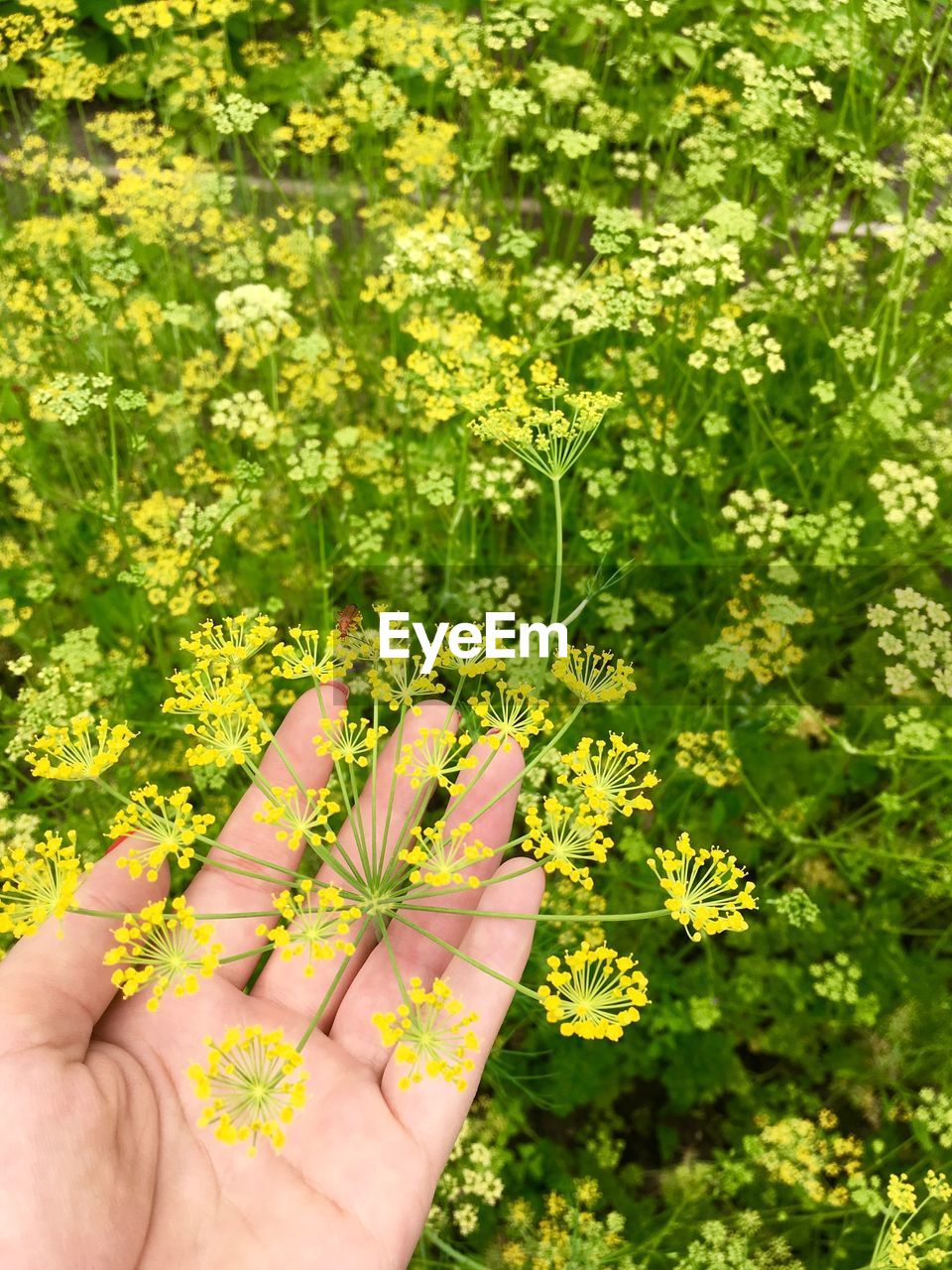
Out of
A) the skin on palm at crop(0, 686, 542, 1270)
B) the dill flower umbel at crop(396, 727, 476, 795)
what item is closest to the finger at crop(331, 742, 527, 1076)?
the skin on palm at crop(0, 686, 542, 1270)

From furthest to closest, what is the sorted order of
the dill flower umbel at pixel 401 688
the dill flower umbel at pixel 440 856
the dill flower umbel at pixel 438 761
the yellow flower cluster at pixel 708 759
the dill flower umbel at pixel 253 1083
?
the yellow flower cluster at pixel 708 759 < the dill flower umbel at pixel 401 688 < the dill flower umbel at pixel 438 761 < the dill flower umbel at pixel 440 856 < the dill flower umbel at pixel 253 1083

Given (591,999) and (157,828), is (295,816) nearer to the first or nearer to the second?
(157,828)

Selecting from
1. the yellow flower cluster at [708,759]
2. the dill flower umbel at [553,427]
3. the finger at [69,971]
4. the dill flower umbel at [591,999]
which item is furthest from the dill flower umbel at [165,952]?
the yellow flower cluster at [708,759]

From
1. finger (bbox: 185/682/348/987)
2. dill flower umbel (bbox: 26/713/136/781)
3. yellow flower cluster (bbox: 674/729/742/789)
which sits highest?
dill flower umbel (bbox: 26/713/136/781)

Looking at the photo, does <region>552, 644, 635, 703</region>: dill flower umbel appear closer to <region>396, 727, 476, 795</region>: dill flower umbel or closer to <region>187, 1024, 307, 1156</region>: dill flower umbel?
<region>396, 727, 476, 795</region>: dill flower umbel

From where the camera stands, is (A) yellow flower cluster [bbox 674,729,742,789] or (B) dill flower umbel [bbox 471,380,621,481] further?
(A) yellow flower cluster [bbox 674,729,742,789]

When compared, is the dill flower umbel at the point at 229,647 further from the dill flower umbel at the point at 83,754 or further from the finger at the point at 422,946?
the finger at the point at 422,946

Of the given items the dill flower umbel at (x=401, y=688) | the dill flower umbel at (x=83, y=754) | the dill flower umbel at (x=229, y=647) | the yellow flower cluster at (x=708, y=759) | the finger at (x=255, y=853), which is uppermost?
the dill flower umbel at (x=229, y=647)
